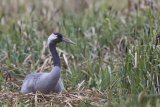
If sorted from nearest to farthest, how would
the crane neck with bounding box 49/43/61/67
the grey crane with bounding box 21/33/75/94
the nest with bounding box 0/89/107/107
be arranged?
the nest with bounding box 0/89/107/107, the grey crane with bounding box 21/33/75/94, the crane neck with bounding box 49/43/61/67

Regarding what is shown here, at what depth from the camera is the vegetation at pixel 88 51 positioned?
8250 mm

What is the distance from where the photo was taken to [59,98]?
27.3 ft

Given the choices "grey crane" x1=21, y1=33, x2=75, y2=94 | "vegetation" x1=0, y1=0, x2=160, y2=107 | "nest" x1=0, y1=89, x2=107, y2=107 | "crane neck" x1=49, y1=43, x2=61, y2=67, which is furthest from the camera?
"crane neck" x1=49, y1=43, x2=61, y2=67

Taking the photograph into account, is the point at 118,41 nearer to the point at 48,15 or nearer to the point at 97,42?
the point at 97,42

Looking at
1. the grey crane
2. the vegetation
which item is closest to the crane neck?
the grey crane

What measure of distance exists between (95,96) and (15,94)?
1053 mm

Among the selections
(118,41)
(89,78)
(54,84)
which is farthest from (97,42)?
(54,84)

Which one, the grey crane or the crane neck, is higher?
the crane neck

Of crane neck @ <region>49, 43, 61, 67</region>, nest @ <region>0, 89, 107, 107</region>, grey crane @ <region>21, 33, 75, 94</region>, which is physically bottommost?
nest @ <region>0, 89, 107, 107</region>

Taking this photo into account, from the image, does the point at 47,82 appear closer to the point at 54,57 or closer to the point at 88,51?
the point at 54,57

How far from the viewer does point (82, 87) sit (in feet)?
30.1

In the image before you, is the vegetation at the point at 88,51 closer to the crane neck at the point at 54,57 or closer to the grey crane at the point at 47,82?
the grey crane at the point at 47,82

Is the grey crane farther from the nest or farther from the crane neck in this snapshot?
the nest

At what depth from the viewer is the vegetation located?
825 centimetres
